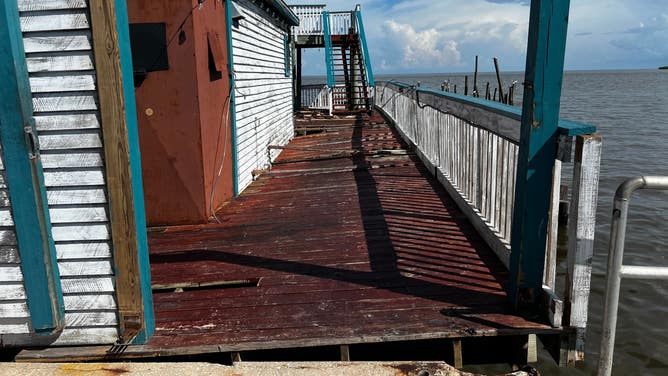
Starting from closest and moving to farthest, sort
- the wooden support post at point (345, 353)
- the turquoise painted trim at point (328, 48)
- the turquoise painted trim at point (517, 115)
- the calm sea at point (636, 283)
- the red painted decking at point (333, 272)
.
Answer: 1. the turquoise painted trim at point (517, 115)
2. the wooden support post at point (345, 353)
3. the red painted decking at point (333, 272)
4. the calm sea at point (636, 283)
5. the turquoise painted trim at point (328, 48)

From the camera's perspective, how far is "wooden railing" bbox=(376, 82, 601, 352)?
10.3 feet

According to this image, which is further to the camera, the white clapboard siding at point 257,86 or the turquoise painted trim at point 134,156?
the white clapboard siding at point 257,86

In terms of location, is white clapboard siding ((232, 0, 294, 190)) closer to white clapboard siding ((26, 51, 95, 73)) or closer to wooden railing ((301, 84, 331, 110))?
white clapboard siding ((26, 51, 95, 73))

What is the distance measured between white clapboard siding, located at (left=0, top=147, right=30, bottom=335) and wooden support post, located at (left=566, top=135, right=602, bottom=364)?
344 cm

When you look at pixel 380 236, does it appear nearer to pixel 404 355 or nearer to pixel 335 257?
pixel 335 257

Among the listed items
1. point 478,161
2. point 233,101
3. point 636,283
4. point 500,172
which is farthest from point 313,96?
point 500,172

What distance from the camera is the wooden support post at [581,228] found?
120 inches

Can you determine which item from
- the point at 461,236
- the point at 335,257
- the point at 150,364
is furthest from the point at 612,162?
the point at 150,364

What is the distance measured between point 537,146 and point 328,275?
1986 millimetres

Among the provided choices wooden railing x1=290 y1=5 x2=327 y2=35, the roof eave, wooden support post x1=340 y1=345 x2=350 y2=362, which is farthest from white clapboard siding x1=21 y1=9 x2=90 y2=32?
wooden railing x1=290 y1=5 x2=327 y2=35

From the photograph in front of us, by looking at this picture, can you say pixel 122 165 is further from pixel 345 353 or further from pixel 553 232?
pixel 553 232

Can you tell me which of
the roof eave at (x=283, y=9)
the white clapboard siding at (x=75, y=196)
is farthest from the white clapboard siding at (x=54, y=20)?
the roof eave at (x=283, y=9)

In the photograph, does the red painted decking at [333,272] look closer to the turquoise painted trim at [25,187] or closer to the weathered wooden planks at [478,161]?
the weathered wooden planks at [478,161]

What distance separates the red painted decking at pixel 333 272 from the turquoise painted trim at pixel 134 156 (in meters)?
0.18
